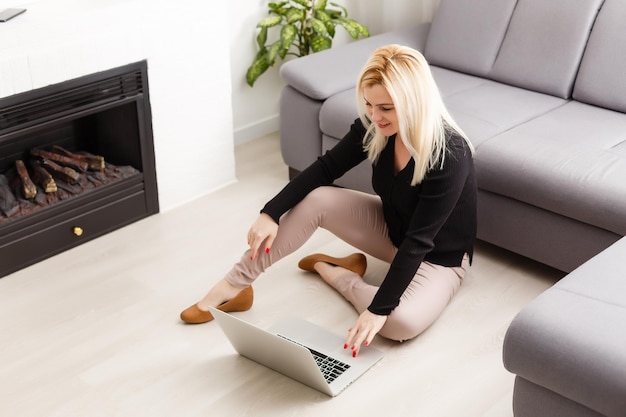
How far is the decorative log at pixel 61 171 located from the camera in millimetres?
3146

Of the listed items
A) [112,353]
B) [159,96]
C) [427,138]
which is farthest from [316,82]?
[112,353]

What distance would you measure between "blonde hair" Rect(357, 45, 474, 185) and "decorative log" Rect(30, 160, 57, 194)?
1.26 metres

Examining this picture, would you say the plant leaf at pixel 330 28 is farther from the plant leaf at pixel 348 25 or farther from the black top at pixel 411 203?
the black top at pixel 411 203

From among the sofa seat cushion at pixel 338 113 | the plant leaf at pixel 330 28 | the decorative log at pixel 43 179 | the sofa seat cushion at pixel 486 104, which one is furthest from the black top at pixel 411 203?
the plant leaf at pixel 330 28

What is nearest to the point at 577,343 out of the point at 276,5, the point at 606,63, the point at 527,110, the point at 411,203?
the point at 411,203

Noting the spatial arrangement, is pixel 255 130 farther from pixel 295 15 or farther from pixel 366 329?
pixel 366 329

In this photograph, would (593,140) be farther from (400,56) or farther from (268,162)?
(268,162)

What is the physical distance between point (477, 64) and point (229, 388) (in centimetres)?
177

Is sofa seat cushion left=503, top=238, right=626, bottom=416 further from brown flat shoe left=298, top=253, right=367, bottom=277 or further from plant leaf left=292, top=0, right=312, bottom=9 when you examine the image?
plant leaf left=292, top=0, right=312, bottom=9

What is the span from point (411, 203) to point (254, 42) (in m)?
1.71

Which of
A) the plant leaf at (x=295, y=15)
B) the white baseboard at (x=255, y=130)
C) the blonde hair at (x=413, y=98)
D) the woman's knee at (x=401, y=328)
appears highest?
the blonde hair at (x=413, y=98)

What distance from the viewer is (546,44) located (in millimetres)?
3297

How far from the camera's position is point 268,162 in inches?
150

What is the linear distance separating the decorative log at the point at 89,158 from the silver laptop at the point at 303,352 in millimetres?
1059
